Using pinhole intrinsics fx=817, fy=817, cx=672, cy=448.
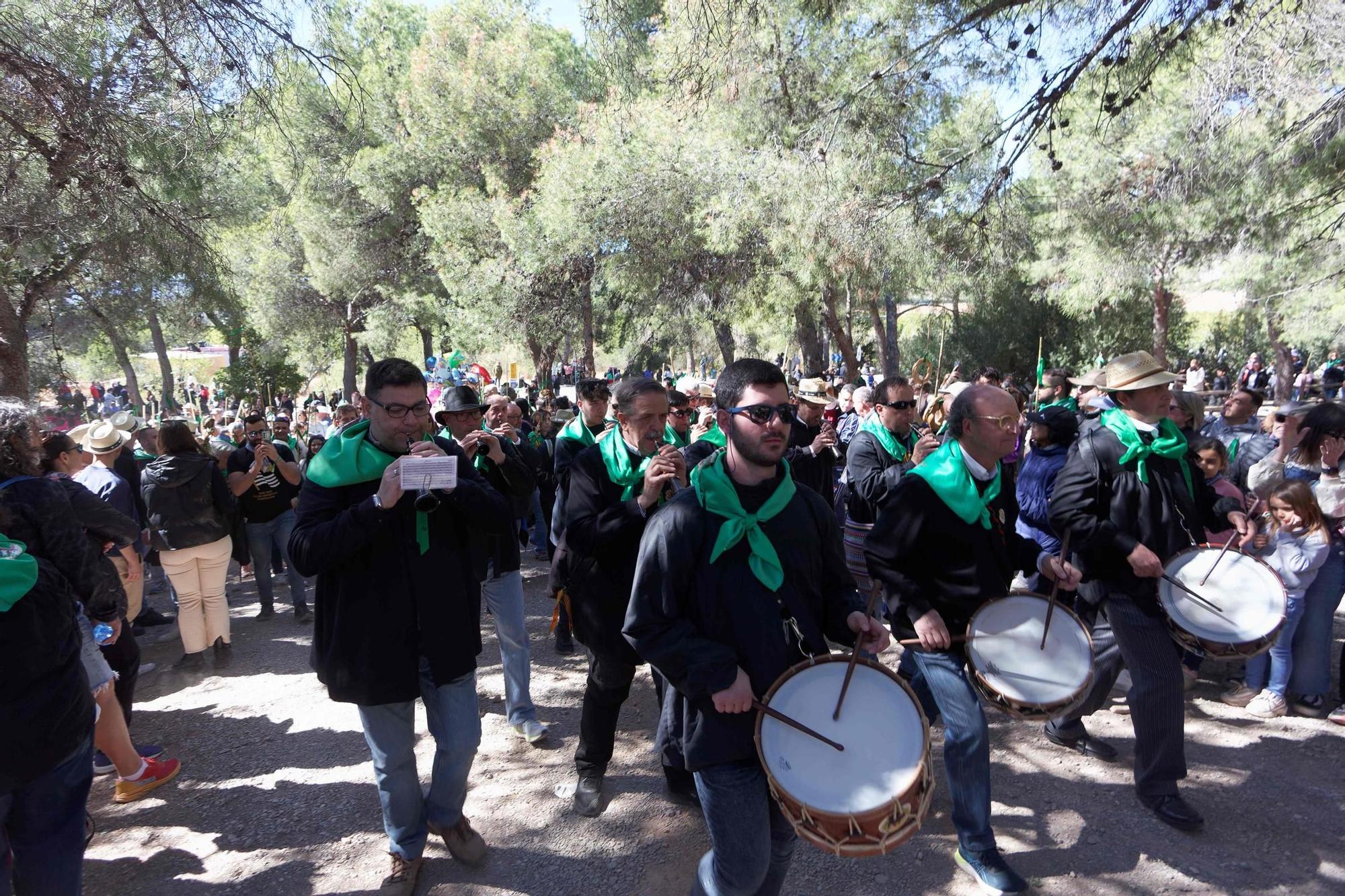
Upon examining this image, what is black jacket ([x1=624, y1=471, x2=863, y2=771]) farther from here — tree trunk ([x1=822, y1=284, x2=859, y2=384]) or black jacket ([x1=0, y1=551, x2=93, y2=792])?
tree trunk ([x1=822, y1=284, x2=859, y2=384])

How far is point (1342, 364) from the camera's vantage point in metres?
21.5

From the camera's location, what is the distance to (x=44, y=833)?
2605mm

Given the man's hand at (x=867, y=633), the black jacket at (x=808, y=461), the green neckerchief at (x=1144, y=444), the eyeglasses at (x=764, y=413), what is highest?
the eyeglasses at (x=764, y=413)

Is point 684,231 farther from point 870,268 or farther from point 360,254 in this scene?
point 360,254

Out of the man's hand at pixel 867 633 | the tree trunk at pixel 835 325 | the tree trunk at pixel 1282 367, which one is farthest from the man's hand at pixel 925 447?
the tree trunk at pixel 1282 367

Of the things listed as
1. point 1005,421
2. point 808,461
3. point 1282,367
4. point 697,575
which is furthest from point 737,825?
point 1282,367

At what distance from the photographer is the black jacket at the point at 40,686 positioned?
245cm

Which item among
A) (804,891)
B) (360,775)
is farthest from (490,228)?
(804,891)

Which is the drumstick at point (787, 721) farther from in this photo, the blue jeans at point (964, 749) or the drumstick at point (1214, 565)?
the drumstick at point (1214, 565)

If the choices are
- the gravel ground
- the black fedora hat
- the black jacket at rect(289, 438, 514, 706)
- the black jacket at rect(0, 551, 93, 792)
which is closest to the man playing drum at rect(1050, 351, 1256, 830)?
the gravel ground

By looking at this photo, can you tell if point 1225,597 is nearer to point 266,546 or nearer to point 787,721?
point 787,721

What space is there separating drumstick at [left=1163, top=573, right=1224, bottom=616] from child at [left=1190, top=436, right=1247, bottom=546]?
6.68 feet

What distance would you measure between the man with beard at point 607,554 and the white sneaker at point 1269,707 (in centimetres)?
331

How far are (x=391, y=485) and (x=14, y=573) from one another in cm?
109
